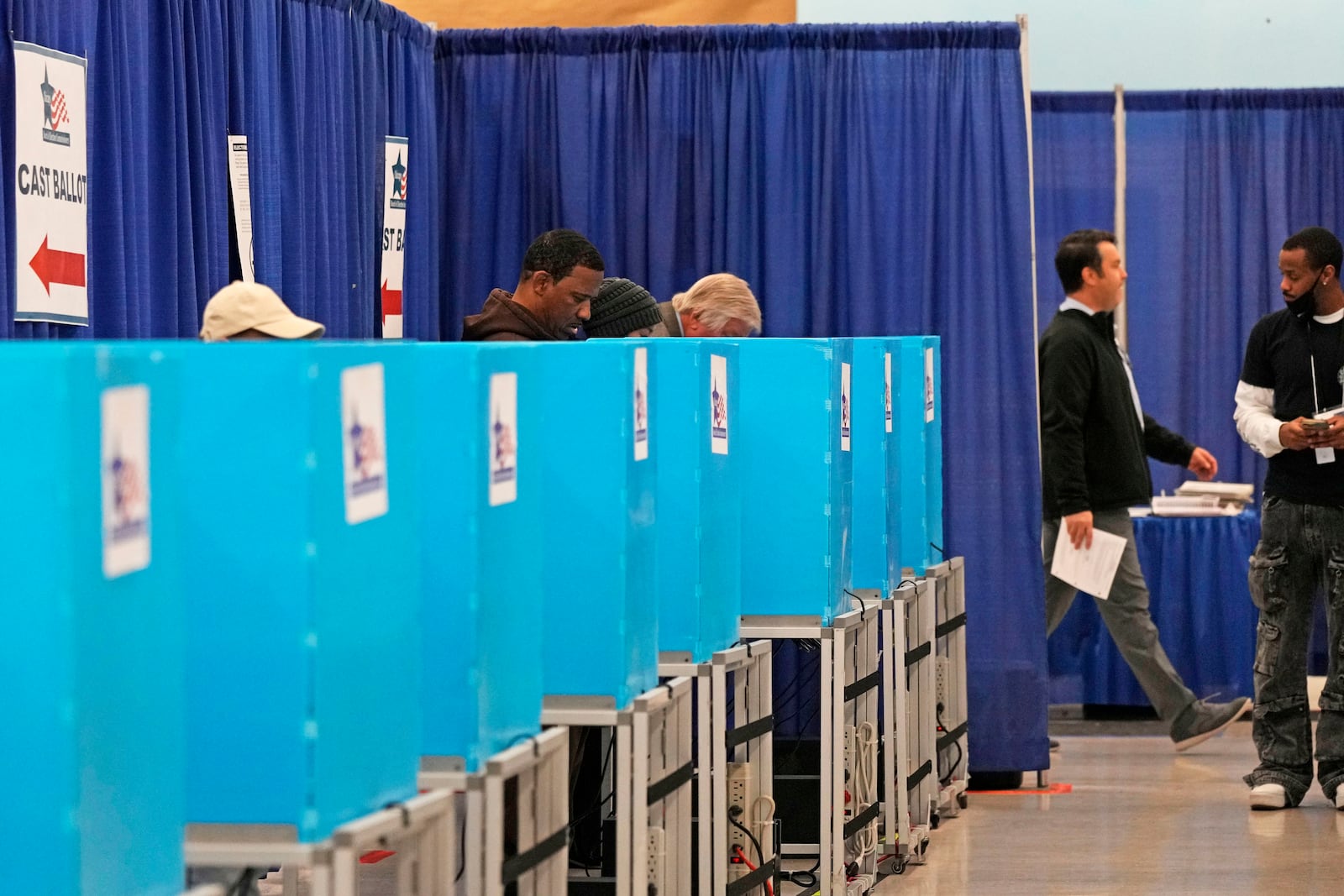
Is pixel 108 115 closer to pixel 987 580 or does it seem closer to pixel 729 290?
pixel 729 290

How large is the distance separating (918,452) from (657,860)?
187 cm

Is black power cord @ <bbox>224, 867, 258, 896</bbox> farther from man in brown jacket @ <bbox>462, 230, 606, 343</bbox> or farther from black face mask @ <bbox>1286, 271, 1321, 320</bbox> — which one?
black face mask @ <bbox>1286, 271, 1321, 320</bbox>

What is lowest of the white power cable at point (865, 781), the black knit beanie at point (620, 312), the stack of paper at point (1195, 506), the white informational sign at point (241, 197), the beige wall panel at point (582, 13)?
the white power cable at point (865, 781)

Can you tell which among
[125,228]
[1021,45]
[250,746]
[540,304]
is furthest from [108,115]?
[1021,45]


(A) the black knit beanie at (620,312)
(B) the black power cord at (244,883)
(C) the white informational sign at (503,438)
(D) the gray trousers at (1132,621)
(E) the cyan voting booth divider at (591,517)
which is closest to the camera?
(B) the black power cord at (244,883)

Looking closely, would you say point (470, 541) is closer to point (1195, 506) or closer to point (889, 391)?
point (889, 391)

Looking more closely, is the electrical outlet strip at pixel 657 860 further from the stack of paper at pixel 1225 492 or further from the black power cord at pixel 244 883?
the stack of paper at pixel 1225 492

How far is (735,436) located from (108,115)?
1.42 meters

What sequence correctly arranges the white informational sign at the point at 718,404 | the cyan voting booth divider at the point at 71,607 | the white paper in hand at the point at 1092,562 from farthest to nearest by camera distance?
the white paper in hand at the point at 1092,562 < the white informational sign at the point at 718,404 < the cyan voting booth divider at the point at 71,607

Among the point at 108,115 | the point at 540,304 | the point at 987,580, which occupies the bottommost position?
the point at 987,580

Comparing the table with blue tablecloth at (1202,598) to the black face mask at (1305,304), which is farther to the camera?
the table with blue tablecloth at (1202,598)

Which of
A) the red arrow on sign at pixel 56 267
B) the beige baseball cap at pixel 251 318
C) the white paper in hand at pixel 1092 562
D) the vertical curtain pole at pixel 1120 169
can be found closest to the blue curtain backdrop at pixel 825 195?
the white paper in hand at pixel 1092 562

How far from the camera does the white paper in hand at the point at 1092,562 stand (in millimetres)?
5301

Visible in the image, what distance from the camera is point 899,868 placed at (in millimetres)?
4402
